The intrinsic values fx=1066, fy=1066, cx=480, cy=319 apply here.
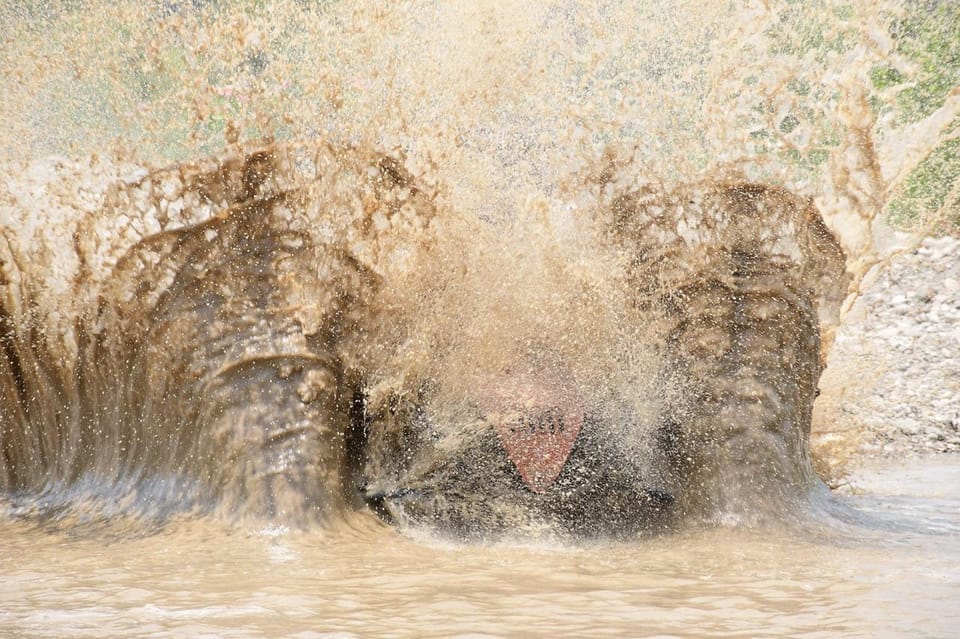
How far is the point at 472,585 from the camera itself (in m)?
2.74

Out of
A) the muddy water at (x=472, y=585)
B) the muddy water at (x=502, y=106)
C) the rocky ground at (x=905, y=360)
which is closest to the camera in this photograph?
the muddy water at (x=472, y=585)

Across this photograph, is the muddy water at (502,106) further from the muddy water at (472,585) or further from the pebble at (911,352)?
the pebble at (911,352)

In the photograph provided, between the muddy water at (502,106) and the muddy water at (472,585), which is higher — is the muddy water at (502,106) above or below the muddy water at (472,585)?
above

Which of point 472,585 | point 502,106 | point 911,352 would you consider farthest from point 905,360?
point 472,585

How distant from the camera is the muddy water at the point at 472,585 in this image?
230cm

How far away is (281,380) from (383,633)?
149 cm

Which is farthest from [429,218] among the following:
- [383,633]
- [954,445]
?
[954,445]

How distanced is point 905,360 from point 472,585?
4.97m

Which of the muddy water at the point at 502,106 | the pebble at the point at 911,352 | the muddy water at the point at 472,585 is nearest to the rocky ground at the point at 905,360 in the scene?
the pebble at the point at 911,352

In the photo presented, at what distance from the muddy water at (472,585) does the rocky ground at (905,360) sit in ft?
6.20

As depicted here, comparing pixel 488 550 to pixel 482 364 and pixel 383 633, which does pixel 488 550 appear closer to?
pixel 482 364

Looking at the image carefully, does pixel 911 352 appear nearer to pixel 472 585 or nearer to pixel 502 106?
pixel 502 106

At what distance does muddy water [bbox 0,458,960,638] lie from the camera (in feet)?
7.56

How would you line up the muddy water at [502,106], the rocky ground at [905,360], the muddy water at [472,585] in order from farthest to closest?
the rocky ground at [905,360] → the muddy water at [502,106] → the muddy water at [472,585]
